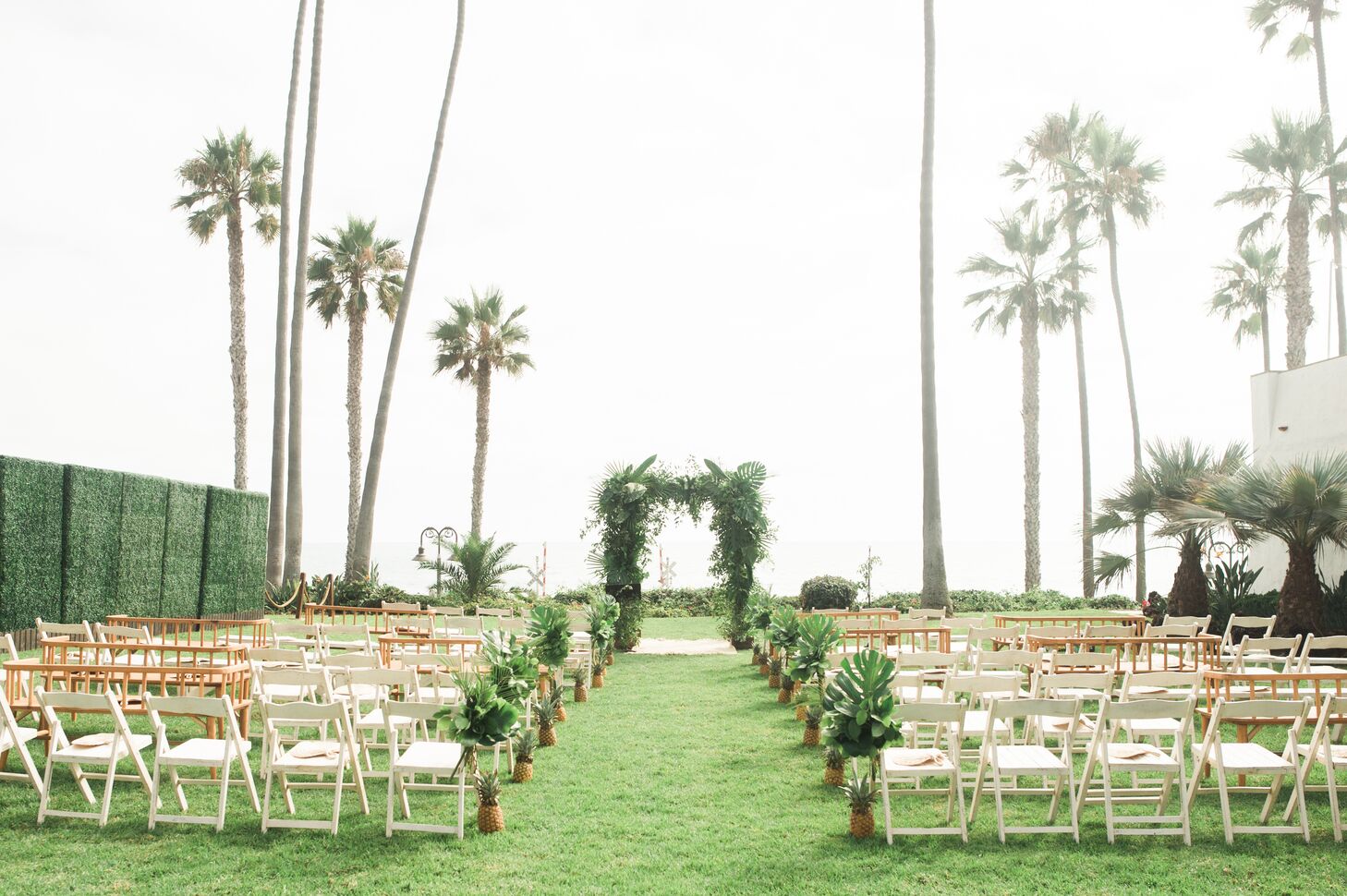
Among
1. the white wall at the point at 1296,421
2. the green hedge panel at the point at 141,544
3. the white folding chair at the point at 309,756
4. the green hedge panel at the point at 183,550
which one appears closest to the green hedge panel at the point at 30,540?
the green hedge panel at the point at 141,544

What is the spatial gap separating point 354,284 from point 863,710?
25.7 meters

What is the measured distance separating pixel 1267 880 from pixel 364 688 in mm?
7261

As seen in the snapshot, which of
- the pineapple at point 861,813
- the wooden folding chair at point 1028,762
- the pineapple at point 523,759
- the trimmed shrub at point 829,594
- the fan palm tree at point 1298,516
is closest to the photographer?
the wooden folding chair at point 1028,762

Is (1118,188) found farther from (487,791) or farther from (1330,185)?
(487,791)

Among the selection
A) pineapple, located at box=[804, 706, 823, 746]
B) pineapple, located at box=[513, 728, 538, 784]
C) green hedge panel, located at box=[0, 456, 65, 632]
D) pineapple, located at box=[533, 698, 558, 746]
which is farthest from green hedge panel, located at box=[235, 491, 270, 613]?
pineapple, located at box=[804, 706, 823, 746]

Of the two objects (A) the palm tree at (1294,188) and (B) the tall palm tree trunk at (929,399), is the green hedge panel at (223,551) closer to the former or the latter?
(B) the tall palm tree trunk at (929,399)

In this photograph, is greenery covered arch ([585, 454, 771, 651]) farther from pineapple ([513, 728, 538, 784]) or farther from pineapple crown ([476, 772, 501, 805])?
pineapple crown ([476, 772, 501, 805])

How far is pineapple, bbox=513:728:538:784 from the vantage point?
7.34 m

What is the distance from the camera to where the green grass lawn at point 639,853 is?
5.13 m

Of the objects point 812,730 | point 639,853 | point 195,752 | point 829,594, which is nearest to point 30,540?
point 195,752

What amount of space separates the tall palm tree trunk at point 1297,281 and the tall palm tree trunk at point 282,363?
82.8 ft

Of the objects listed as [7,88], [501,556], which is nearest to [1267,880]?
[501,556]

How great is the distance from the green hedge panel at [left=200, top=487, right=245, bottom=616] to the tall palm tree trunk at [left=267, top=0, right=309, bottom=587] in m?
2.15

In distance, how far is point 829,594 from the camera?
21.2 m
